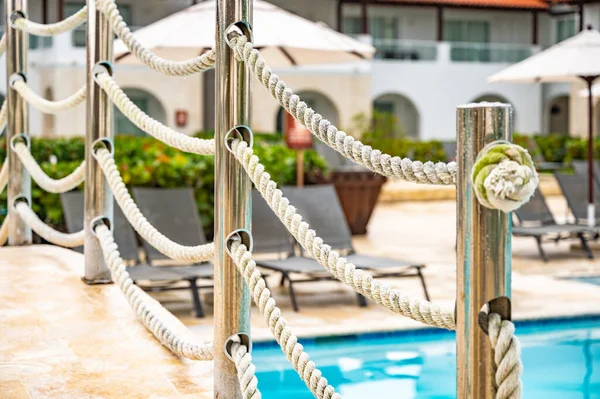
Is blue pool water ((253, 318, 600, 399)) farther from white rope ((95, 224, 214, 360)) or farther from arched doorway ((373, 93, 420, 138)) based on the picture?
arched doorway ((373, 93, 420, 138))

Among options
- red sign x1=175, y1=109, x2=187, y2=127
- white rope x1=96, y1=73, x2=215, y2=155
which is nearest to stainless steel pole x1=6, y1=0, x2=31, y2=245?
white rope x1=96, y1=73, x2=215, y2=155

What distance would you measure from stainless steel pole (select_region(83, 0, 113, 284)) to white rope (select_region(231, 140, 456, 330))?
132 centimetres

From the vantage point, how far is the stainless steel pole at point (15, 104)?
416 cm

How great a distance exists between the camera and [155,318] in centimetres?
264

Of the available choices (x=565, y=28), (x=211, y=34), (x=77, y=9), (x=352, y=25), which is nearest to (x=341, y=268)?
(x=211, y=34)

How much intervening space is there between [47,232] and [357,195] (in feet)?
28.3

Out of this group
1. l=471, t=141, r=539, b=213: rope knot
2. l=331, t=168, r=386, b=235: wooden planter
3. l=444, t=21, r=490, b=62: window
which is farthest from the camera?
l=444, t=21, r=490, b=62: window

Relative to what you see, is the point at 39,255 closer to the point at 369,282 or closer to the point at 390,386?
the point at 390,386

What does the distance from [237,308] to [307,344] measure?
4.17 metres

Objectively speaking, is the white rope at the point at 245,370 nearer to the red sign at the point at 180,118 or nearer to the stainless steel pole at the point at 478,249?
the stainless steel pole at the point at 478,249

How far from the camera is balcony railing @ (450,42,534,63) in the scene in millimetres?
30297

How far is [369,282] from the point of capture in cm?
161

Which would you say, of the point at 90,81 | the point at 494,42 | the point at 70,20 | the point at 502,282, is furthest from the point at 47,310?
the point at 494,42

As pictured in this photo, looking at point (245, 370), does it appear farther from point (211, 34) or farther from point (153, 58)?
point (211, 34)
